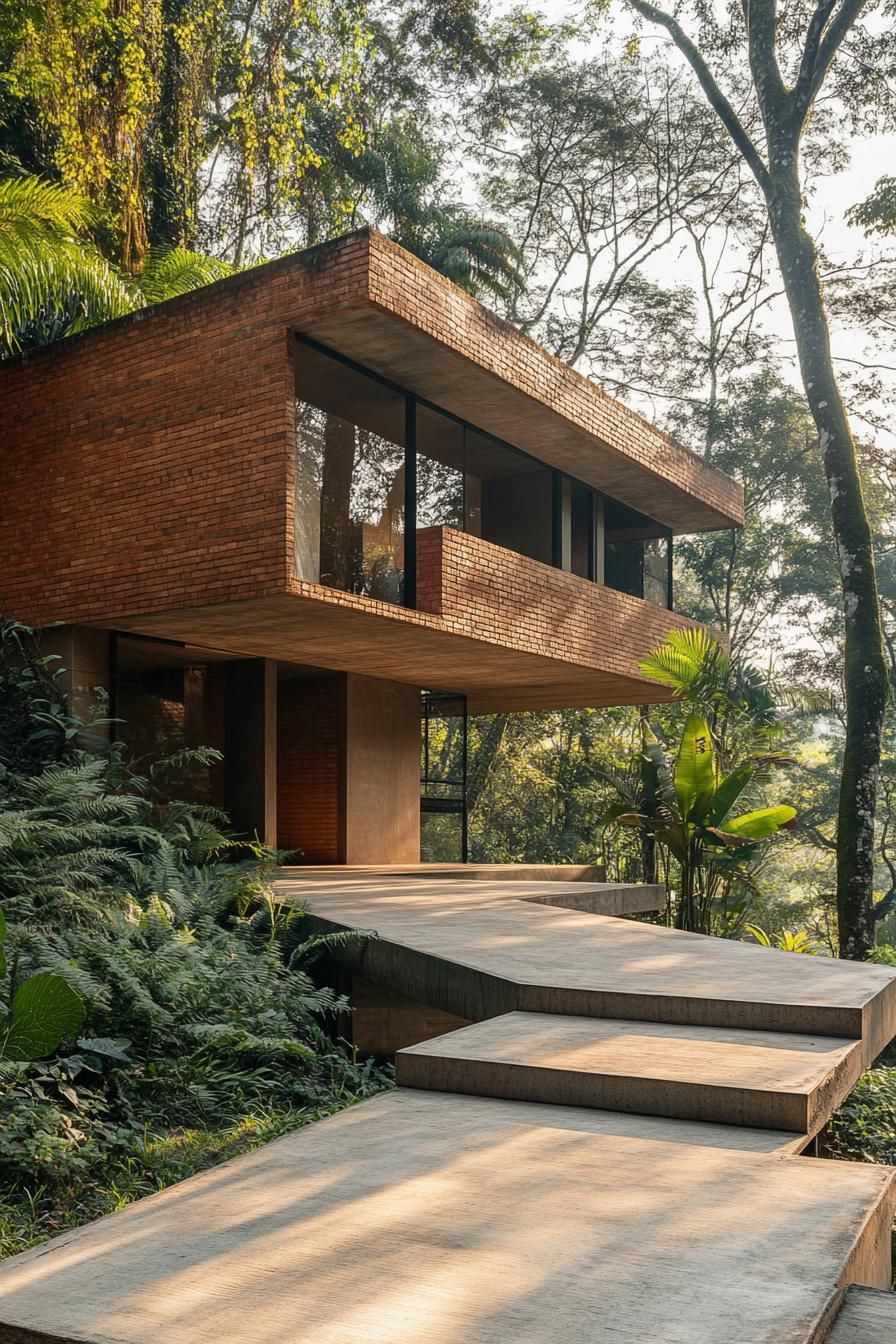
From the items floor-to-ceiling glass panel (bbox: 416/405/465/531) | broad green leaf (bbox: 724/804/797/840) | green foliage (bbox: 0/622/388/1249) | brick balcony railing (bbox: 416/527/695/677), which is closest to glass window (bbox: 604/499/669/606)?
brick balcony railing (bbox: 416/527/695/677)

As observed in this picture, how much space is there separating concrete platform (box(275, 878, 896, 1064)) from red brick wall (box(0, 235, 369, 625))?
3.66 metres

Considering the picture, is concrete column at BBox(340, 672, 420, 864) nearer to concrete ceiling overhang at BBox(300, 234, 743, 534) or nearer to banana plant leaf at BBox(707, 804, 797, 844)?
concrete ceiling overhang at BBox(300, 234, 743, 534)

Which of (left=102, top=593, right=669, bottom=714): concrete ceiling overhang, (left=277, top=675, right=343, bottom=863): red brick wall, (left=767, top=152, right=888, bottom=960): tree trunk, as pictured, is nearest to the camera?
(left=102, top=593, right=669, bottom=714): concrete ceiling overhang

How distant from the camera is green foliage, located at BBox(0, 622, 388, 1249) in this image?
4.58 meters

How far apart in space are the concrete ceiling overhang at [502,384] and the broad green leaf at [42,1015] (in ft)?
23.7

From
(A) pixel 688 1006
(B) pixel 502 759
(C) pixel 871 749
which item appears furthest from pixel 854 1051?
(B) pixel 502 759

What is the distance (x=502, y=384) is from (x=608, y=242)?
53.5ft

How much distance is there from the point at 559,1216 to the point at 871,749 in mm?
11286

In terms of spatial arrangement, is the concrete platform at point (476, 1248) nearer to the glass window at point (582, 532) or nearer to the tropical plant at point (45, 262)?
the tropical plant at point (45, 262)

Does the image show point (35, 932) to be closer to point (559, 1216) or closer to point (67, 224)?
point (559, 1216)

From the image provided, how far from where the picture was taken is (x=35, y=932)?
6508 mm

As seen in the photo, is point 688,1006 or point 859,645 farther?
point 859,645

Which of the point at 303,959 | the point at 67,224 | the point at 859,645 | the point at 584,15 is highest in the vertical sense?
the point at 584,15

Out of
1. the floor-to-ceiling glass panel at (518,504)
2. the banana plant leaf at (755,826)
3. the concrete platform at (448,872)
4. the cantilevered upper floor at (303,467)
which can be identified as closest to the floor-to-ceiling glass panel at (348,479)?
the cantilevered upper floor at (303,467)
